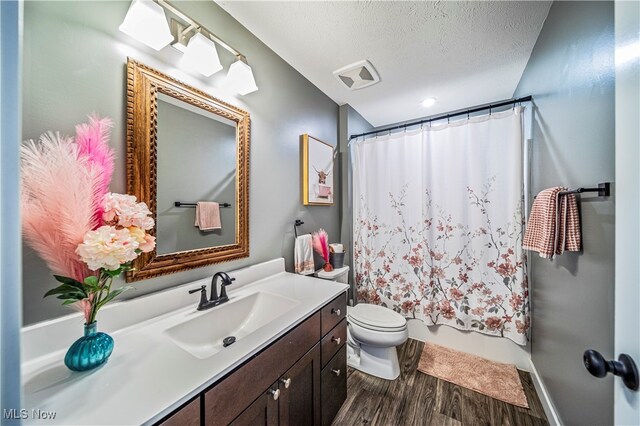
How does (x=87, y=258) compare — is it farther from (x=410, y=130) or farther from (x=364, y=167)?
(x=410, y=130)

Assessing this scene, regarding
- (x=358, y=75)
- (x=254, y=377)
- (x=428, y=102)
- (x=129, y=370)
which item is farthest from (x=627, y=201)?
(x=428, y=102)

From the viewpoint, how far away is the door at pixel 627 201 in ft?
1.47

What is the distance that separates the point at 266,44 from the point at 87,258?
5.17 ft

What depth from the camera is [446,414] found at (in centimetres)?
137

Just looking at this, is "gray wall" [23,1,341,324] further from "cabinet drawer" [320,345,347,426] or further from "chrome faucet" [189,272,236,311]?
"cabinet drawer" [320,345,347,426]

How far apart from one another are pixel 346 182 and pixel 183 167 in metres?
1.60

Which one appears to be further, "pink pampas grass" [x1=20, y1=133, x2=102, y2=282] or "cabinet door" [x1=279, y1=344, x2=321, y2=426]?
"cabinet door" [x1=279, y1=344, x2=321, y2=426]

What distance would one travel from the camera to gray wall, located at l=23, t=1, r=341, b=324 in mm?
710

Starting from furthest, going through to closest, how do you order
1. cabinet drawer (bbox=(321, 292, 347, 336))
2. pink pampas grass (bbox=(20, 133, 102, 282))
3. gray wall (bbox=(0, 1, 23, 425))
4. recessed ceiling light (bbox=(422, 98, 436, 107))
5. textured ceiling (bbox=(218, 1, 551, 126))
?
recessed ceiling light (bbox=(422, 98, 436, 107))
textured ceiling (bbox=(218, 1, 551, 126))
cabinet drawer (bbox=(321, 292, 347, 336))
pink pampas grass (bbox=(20, 133, 102, 282))
gray wall (bbox=(0, 1, 23, 425))

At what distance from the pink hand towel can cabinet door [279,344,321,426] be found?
2.54 feet

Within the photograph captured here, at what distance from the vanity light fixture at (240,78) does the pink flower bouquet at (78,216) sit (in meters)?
0.72

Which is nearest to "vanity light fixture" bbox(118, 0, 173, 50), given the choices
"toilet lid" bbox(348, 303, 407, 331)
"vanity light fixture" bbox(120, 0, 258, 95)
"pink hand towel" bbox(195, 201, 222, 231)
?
"vanity light fixture" bbox(120, 0, 258, 95)

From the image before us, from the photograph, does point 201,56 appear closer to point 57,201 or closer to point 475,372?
point 57,201

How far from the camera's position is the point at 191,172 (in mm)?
1111
